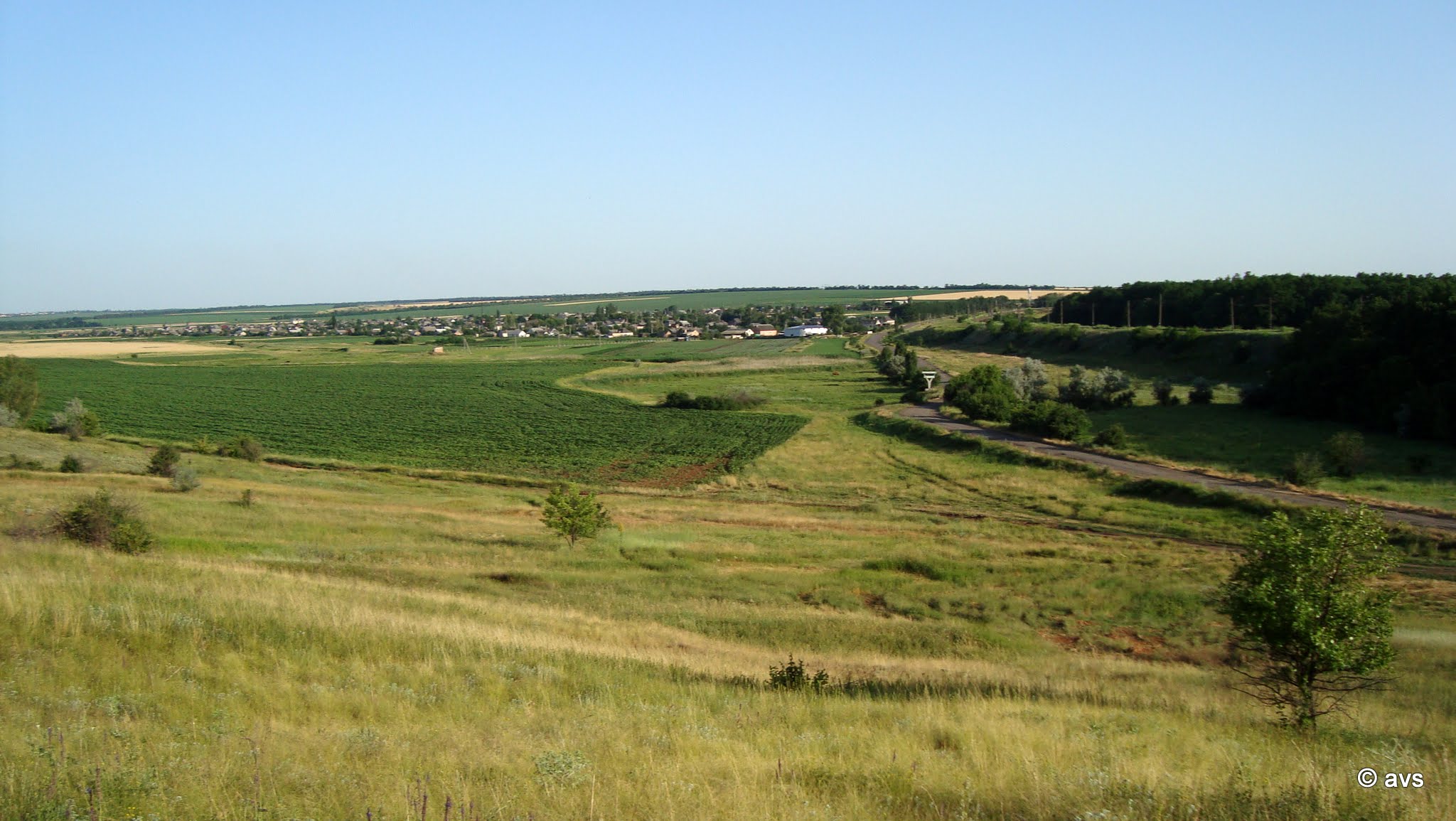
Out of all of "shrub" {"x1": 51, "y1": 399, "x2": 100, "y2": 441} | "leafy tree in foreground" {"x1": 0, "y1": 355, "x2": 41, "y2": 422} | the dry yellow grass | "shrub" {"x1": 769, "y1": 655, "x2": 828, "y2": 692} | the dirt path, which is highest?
the dry yellow grass

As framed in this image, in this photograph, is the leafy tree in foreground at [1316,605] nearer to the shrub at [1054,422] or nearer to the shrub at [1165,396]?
the shrub at [1054,422]

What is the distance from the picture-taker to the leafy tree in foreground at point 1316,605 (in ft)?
35.2

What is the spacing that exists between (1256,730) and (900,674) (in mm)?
5048

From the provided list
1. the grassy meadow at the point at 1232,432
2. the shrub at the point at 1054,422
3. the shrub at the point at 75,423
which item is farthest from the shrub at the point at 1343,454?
the shrub at the point at 75,423

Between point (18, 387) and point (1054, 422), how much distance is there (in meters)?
64.9

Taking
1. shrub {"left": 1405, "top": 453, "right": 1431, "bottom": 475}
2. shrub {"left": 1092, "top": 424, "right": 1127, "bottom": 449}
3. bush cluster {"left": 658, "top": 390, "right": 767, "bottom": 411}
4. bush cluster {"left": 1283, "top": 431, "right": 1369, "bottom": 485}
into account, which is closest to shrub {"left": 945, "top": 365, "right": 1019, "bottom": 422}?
shrub {"left": 1092, "top": 424, "right": 1127, "bottom": 449}

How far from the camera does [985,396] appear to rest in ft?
207

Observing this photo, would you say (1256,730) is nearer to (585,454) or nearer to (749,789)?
(749,789)

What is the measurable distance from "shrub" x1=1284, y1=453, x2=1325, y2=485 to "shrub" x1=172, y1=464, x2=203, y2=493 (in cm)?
4414

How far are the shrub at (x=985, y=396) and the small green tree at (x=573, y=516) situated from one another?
4095cm

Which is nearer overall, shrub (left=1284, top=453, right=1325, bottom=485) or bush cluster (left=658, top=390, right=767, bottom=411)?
shrub (left=1284, top=453, right=1325, bottom=485)

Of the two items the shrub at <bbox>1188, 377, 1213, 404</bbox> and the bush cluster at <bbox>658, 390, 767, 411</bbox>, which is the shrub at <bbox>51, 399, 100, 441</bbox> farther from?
the shrub at <bbox>1188, 377, 1213, 404</bbox>

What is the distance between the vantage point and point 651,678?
10688mm

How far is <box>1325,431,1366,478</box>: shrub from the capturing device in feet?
132
